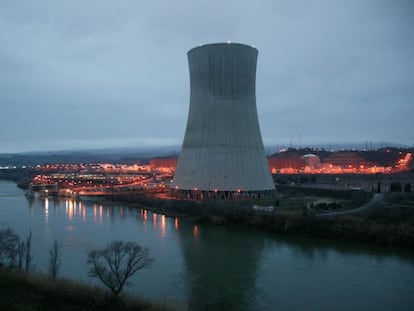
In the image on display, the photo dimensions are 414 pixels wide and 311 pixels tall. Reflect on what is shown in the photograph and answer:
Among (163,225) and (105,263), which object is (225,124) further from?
(105,263)

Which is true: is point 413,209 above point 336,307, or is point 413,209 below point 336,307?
above

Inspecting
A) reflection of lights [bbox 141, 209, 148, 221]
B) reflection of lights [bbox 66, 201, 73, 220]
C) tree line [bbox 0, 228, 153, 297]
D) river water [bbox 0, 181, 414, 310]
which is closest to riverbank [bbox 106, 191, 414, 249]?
river water [bbox 0, 181, 414, 310]

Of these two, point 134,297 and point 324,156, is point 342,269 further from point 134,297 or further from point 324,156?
point 324,156

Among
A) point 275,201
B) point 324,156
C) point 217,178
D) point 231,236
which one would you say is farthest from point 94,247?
point 324,156

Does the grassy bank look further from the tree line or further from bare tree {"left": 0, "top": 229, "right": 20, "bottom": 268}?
bare tree {"left": 0, "top": 229, "right": 20, "bottom": 268}

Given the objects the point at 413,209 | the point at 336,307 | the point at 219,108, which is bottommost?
the point at 336,307

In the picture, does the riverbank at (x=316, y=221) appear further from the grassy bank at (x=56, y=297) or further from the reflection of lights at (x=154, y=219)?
the grassy bank at (x=56, y=297)

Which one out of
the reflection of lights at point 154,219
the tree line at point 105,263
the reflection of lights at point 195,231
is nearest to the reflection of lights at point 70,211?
the reflection of lights at point 154,219

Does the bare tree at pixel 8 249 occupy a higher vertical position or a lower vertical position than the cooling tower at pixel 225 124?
lower
